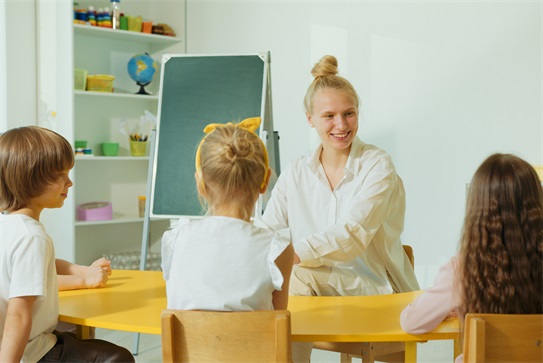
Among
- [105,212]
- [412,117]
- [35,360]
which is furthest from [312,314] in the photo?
[105,212]

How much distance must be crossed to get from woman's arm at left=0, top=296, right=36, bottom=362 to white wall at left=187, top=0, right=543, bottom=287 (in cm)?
281

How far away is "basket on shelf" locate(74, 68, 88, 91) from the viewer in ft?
16.2

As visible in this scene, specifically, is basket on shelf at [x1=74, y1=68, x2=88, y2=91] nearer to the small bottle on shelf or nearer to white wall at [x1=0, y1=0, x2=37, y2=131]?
white wall at [x1=0, y1=0, x2=37, y2=131]

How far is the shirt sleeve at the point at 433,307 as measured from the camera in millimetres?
1571

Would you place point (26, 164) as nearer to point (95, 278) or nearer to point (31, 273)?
point (31, 273)

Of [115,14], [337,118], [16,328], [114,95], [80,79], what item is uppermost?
[115,14]

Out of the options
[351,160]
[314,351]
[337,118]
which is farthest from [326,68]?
[314,351]

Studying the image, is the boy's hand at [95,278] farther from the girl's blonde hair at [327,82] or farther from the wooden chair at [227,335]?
the girl's blonde hair at [327,82]

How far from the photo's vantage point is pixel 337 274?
2279 millimetres

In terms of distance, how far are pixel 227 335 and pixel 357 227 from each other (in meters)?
0.91

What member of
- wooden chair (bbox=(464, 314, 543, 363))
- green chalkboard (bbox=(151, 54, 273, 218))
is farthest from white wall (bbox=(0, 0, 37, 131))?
wooden chair (bbox=(464, 314, 543, 363))

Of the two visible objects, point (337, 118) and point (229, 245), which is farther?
point (337, 118)

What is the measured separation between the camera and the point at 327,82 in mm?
2494

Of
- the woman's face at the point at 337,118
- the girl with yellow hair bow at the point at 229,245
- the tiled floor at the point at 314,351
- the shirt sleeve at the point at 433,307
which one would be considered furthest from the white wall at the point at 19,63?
the shirt sleeve at the point at 433,307
